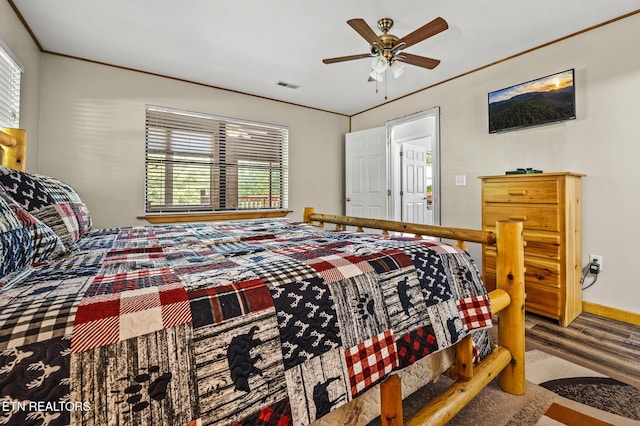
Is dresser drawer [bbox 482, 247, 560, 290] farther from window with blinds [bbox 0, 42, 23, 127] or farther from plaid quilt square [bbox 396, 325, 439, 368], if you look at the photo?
window with blinds [bbox 0, 42, 23, 127]

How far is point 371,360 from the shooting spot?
899mm

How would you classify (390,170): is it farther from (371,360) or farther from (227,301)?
(227,301)

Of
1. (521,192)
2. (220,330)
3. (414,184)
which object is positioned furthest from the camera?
(414,184)

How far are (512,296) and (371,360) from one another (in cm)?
91

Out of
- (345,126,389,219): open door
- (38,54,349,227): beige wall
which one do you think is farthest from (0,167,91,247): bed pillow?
(345,126,389,219): open door

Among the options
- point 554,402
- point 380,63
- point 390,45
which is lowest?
point 554,402

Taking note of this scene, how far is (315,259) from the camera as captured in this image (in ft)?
3.45

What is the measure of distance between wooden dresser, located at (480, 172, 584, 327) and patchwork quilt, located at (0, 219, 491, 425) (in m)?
1.57

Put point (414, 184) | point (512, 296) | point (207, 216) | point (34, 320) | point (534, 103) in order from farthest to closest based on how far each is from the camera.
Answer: point (414, 184), point (207, 216), point (534, 103), point (512, 296), point (34, 320)

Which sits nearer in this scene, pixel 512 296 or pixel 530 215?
pixel 512 296

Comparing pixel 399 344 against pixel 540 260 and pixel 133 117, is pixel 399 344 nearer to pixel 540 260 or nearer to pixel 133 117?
pixel 540 260

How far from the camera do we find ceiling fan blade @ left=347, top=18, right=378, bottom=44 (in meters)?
1.92

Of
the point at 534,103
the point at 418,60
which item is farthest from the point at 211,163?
the point at 534,103

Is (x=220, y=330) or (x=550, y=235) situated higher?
(x=550, y=235)
